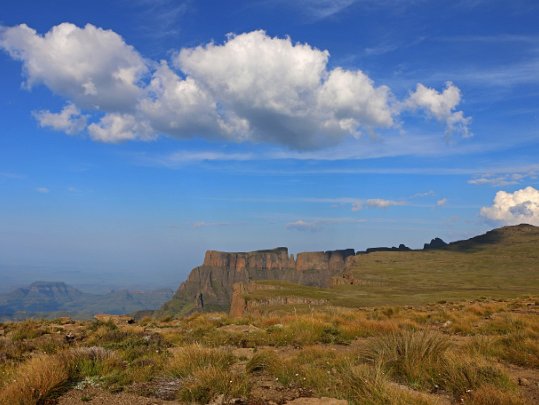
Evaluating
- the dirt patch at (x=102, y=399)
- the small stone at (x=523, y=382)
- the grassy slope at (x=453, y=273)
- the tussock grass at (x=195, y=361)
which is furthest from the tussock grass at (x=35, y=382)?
the grassy slope at (x=453, y=273)

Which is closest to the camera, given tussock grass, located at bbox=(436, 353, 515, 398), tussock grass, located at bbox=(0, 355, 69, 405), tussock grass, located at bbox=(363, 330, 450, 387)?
tussock grass, located at bbox=(0, 355, 69, 405)

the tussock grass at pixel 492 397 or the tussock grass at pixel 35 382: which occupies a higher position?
the tussock grass at pixel 35 382

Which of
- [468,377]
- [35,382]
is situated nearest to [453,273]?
[468,377]

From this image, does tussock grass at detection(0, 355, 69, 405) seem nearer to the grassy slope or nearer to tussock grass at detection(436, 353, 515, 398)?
tussock grass at detection(436, 353, 515, 398)

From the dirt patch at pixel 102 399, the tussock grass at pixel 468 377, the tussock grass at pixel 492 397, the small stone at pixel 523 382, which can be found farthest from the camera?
the small stone at pixel 523 382

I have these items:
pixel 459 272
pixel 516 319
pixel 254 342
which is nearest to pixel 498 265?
pixel 459 272

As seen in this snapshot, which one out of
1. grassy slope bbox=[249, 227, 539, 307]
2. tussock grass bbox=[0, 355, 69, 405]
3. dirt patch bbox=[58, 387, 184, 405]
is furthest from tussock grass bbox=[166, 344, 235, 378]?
grassy slope bbox=[249, 227, 539, 307]

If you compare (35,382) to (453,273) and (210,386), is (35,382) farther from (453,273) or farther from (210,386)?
(453,273)

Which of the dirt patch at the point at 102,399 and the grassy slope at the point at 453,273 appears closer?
the dirt patch at the point at 102,399

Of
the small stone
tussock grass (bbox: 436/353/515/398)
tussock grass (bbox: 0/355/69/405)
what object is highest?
tussock grass (bbox: 0/355/69/405)

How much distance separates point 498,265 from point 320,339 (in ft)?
551

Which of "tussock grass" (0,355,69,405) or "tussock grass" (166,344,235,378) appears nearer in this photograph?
"tussock grass" (0,355,69,405)

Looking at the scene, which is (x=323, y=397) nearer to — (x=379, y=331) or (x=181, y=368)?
(x=181, y=368)

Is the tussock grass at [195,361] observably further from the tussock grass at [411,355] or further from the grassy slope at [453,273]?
the grassy slope at [453,273]
